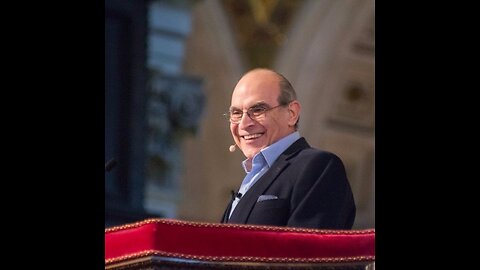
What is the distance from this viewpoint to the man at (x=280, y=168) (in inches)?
175

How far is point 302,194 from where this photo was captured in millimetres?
4469

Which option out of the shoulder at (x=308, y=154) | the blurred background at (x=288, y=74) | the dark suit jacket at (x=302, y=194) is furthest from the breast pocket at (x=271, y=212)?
the blurred background at (x=288, y=74)

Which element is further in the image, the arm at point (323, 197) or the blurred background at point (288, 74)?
the blurred background at point (288, 74)

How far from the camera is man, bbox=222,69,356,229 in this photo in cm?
444

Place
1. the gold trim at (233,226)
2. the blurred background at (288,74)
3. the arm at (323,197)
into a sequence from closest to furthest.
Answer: the gold trim at (233,226), the arm at (323,197), the blurred background at (288,74)

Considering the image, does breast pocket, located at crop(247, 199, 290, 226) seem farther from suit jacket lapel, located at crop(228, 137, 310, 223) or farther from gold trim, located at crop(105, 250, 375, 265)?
gold trim, located at crop(105, 250, 375, 265)

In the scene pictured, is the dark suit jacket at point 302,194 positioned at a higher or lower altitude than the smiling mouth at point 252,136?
lower

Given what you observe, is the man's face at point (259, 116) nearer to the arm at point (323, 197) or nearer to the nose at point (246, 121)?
the nose at point (246, 121)

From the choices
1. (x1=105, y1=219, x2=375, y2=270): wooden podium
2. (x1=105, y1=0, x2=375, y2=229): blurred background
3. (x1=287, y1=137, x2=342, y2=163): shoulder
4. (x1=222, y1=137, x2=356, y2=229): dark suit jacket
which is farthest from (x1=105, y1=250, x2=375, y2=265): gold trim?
(x1=105, y1=0, x2=375, y2=229): blurred background

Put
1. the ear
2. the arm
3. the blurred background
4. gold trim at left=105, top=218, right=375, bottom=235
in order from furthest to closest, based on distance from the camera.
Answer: the blurred background, the ear, the arm, gold trim at left=105, top=218, right=375, bottom=235
